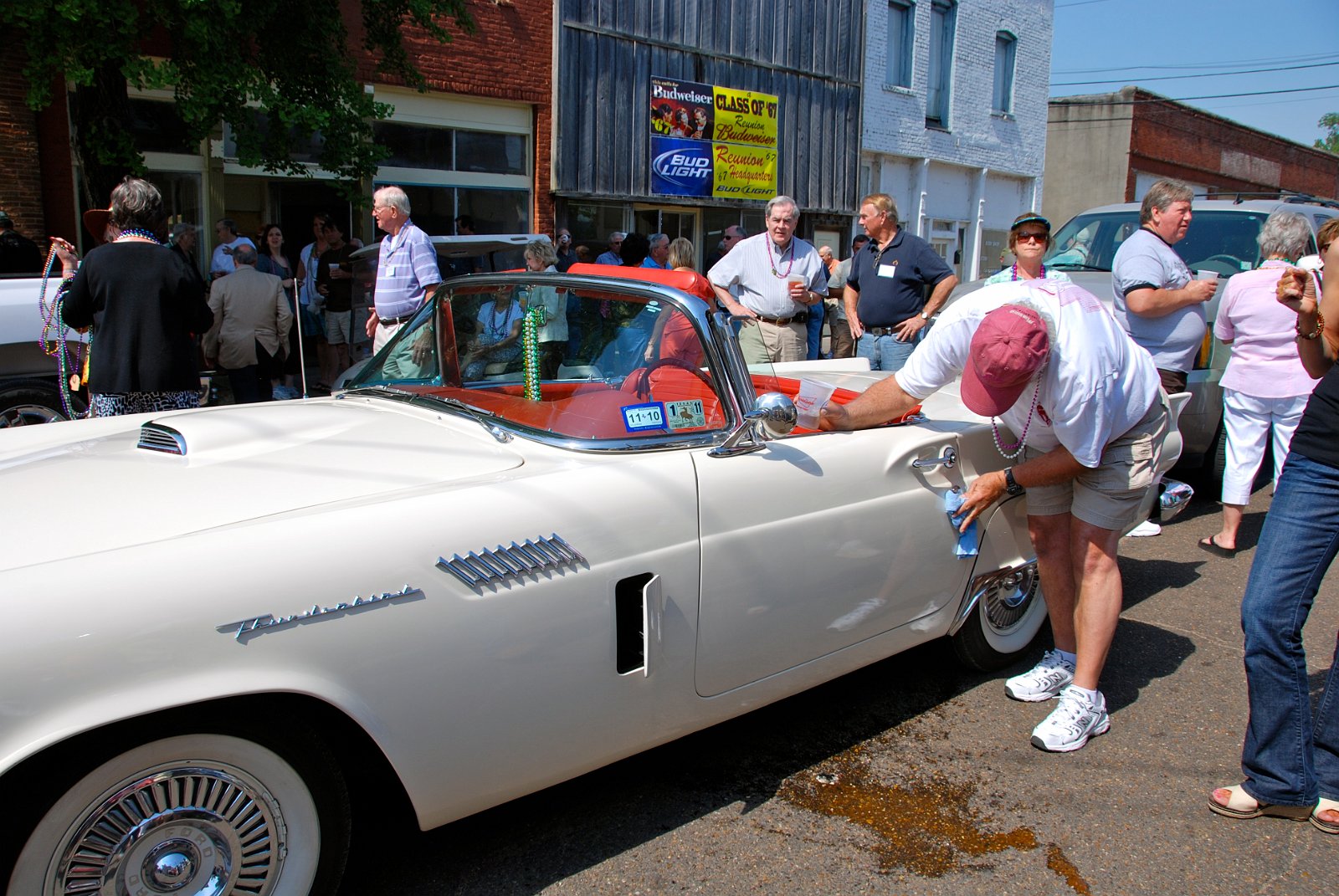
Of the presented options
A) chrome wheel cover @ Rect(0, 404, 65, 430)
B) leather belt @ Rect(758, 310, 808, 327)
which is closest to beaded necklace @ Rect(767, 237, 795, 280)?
leather belt @ Rect(758, 310, 808, 327)

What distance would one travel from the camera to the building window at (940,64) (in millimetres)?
19578

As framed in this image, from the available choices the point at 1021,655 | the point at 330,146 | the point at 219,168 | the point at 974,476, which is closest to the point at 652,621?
the point at 974,476

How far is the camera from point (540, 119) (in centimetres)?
1346

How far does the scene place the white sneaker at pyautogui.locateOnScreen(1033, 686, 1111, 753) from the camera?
10.9 feet

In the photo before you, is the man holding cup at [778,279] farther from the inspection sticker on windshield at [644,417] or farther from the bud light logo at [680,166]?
the bud light logo at [680,166]

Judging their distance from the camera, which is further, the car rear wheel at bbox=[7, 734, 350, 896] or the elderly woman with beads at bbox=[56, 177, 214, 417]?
the elderly woman with beads at bbox=[56, 177, 214, 417]

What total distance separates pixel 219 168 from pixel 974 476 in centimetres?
987

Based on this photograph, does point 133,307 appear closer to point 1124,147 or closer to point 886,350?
point 886,350

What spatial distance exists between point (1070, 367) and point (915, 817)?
57.1 inches

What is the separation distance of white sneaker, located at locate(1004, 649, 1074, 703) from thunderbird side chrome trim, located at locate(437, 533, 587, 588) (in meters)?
2.08

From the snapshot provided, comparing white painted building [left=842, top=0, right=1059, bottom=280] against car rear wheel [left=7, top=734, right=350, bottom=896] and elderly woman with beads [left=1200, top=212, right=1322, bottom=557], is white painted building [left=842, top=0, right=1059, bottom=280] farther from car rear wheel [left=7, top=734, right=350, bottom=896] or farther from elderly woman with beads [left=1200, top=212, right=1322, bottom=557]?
car rear wheel [left=7, top=734, right=350, bottom=896]

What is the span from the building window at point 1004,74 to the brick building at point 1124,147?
4034 mm

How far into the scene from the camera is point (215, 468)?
2562 millimetres

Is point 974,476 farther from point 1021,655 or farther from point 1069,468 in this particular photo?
point 1021,655
